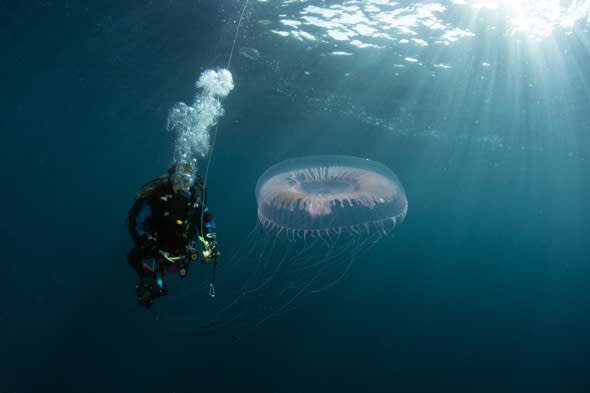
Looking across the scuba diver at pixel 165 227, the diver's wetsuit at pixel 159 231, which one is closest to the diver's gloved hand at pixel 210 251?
the scuba diver at pixel 165 227

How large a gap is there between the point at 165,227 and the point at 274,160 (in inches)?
856

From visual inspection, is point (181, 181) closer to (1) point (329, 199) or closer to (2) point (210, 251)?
(2) point (210, 251)

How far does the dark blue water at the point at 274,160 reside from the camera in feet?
32.8

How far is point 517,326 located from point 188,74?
19.5m

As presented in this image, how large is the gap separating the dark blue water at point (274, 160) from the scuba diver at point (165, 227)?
5355mm

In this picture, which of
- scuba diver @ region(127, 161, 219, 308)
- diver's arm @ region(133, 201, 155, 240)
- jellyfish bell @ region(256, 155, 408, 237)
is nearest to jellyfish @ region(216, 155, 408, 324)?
jellyfish bell @ region(256, 155, 408, 237)

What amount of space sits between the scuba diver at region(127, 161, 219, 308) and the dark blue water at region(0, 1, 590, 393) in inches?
211

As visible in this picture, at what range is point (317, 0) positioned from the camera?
7137mm

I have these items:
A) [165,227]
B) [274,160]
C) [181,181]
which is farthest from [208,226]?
[274,160]

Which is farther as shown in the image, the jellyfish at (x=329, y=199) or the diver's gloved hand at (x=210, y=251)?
the jellyfish at (x=329, y=199)

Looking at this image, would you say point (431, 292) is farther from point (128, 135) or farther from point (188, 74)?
point (128, 135)

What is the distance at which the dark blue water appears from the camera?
999 cm

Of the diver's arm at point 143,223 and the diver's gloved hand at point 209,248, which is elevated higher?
the diver's arm at point 143,223

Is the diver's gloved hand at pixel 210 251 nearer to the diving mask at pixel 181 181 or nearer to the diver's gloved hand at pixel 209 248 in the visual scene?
the diver's gloved hand at pixel 209 248
